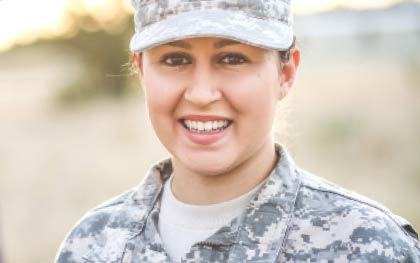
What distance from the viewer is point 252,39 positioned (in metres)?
2.55

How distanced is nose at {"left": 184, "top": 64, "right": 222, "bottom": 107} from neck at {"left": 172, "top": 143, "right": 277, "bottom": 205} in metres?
0.28

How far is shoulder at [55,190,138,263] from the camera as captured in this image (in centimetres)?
298

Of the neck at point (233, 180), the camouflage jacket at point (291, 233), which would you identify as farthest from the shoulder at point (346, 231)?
the neck at point (233, 180)

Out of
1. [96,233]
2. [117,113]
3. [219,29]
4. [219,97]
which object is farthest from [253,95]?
[117,113]

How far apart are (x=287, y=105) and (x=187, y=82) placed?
0.76m

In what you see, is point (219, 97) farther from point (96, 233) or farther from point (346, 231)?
point (96, 233)

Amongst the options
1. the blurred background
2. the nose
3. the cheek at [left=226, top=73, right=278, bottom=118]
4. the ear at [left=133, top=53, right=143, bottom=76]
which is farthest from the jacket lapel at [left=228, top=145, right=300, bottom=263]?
the blurred background

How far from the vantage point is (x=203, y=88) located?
2533 mm

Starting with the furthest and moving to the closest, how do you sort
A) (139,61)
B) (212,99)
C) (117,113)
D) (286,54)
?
1. (117,113)
2. (139,61)
3. (286,54)
4. (212,99)

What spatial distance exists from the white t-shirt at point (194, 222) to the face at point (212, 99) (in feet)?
0.44

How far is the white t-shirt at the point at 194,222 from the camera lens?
2.74 metres

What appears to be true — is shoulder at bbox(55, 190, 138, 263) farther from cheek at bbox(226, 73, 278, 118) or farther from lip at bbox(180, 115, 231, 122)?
cheek at bbox(226, 73, 278, 118)

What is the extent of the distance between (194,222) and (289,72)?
544 mm

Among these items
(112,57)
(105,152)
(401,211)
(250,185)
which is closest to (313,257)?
(250,185)
